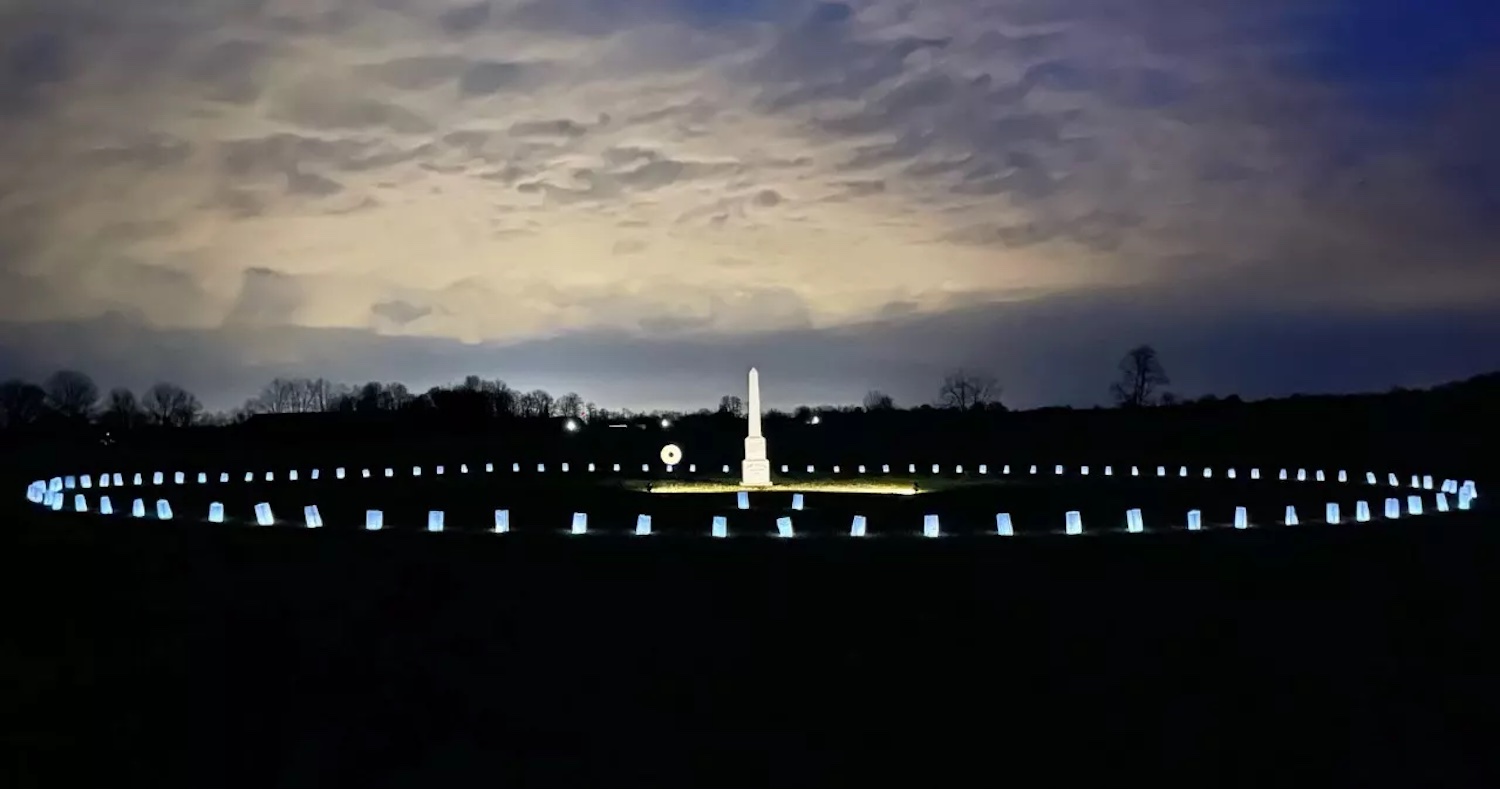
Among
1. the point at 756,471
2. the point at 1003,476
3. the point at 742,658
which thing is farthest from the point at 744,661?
the point at 1003,476

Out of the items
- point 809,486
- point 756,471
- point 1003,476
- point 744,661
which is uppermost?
point 756,471

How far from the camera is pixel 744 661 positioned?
16.6 meters

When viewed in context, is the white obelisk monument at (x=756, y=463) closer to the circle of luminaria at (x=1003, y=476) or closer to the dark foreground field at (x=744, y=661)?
the circle of luminaria at (x=1003, y=476)

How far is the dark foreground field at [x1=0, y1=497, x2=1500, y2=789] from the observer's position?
1341cm

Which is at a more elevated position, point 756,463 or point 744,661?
point 756,463

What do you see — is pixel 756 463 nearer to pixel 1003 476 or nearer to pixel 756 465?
pixel 756 465

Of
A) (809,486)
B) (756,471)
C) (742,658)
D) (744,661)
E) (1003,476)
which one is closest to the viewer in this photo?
(744,661)

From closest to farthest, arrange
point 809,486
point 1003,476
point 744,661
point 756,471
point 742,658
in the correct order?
1. point 744,661
2. point 742,658
3. point 809,486
4. point 756,471
5. point 1003,476

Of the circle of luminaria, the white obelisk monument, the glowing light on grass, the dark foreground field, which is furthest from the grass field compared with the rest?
the white obelisk monument

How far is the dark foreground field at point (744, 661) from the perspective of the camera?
1341 cm

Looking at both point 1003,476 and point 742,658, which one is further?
point 1003,476

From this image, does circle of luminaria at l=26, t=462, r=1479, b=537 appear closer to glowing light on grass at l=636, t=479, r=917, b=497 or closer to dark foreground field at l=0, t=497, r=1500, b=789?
glowing light on grass at l=636, t=479, r=917, b=497

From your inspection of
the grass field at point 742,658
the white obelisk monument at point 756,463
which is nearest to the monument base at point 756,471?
the white obelisk monument at point 756,463

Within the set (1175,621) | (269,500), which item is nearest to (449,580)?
(1175,621)
